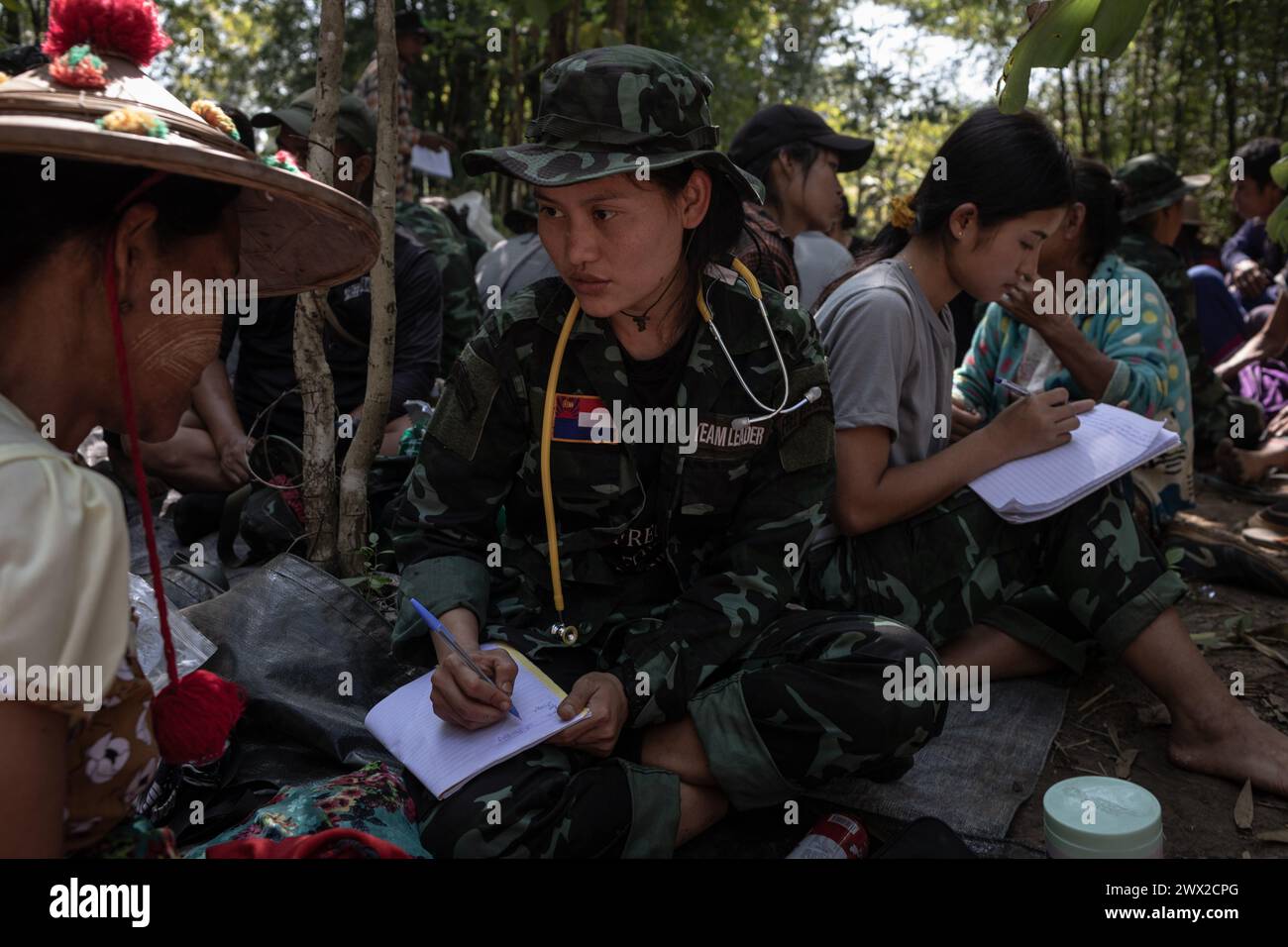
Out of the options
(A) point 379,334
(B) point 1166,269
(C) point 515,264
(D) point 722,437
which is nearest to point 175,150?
(D) point 722,437

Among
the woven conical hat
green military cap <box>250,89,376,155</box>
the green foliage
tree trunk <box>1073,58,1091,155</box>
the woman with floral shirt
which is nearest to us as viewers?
the woven conical hat

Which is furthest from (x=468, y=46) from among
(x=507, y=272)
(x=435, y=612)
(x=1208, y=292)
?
(x=435, y=612)

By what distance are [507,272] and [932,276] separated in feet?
6.97

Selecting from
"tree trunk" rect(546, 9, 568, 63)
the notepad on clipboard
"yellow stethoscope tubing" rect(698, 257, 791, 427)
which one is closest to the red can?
"yellow stethoscope tubing" rect(698, 257, 791, 427)

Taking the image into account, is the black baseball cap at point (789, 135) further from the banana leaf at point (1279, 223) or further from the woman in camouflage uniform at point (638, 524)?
the woman in camouflage uniform at point (638, 524)

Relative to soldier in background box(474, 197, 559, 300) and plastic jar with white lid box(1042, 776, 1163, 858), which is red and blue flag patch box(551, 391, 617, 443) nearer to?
plastic jar with white lid box(1042, 776, 1163, 858)

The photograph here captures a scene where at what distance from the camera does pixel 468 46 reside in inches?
343

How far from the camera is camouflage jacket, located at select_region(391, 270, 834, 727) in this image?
2303 millimetres

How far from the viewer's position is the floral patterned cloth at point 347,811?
1801mm

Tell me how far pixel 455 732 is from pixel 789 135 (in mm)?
3116

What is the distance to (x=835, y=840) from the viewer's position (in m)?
2.16

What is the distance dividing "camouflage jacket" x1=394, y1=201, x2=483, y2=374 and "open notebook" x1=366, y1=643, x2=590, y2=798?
8.66ft
